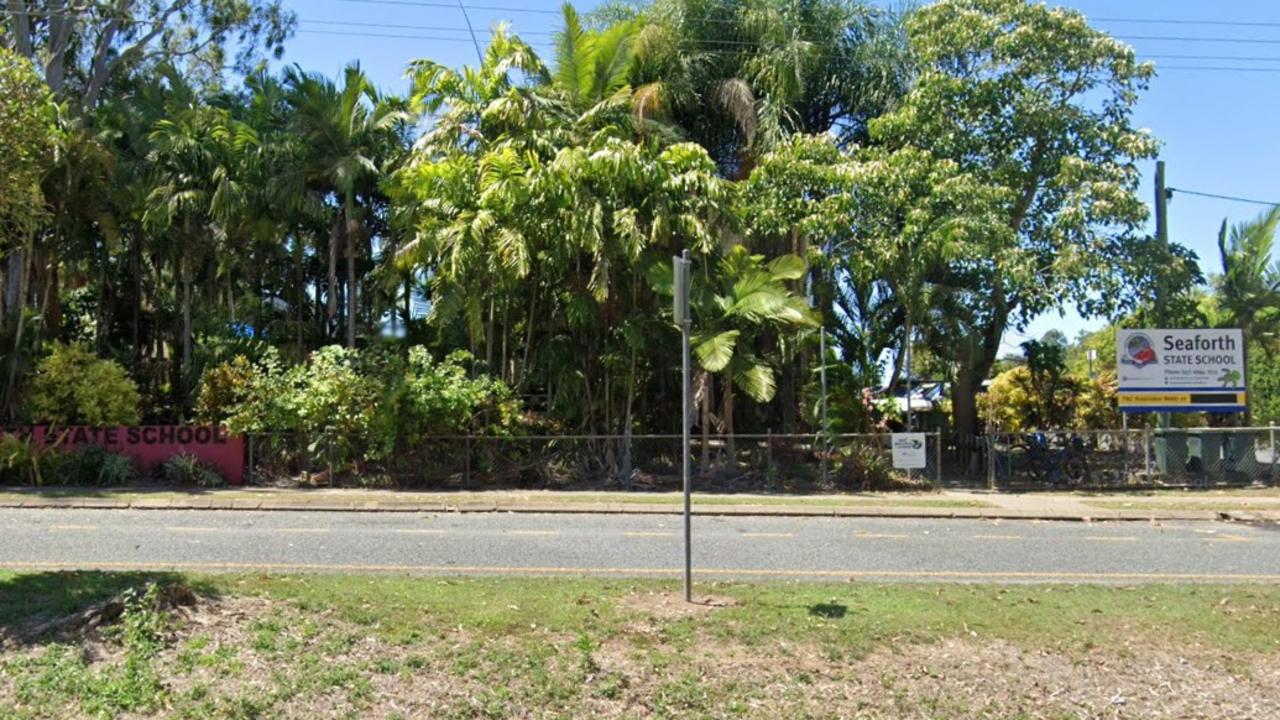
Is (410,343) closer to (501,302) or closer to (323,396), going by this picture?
(501,302)

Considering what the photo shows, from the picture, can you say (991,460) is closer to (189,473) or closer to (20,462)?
(189,473)

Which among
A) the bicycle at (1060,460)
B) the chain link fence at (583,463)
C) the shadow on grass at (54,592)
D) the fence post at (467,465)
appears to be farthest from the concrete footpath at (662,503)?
the shadow on grass at (54,592)

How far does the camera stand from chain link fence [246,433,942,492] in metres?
19.7

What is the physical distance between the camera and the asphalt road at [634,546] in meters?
10.3

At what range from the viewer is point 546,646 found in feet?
21.1

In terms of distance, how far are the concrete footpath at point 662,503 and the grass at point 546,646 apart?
829 centimetres

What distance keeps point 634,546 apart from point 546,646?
19.1 feet

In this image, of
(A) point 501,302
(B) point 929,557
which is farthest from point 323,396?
(B) point 929,557

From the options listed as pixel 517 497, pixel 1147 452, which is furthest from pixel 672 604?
pixel 1147 452

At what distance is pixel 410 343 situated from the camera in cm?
2552

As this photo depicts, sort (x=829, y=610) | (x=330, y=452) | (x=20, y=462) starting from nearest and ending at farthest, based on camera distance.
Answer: (x=829, y=610)
(x=20, y=462)
(x=330, y=452)

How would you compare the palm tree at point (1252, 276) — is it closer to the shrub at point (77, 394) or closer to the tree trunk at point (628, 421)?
the tree trunk at point (628, 421)

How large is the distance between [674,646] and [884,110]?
20042mm

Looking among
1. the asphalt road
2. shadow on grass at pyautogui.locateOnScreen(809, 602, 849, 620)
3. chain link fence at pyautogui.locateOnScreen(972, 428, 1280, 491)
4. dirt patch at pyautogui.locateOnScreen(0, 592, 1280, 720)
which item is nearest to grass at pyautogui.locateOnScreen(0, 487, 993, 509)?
the asphalt road
